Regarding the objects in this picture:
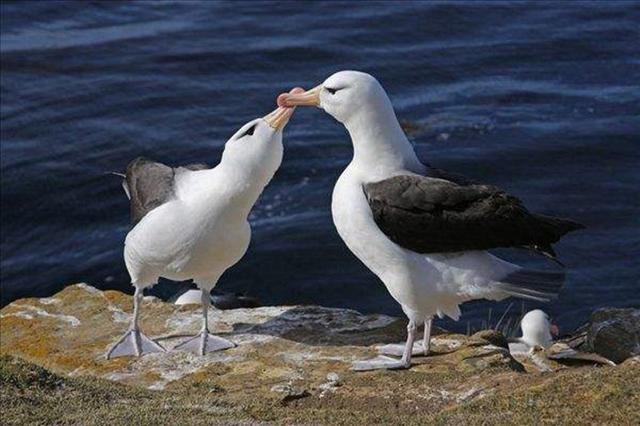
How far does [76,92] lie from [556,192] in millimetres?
10278

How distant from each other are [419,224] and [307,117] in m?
14.5

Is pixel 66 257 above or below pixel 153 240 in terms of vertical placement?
below

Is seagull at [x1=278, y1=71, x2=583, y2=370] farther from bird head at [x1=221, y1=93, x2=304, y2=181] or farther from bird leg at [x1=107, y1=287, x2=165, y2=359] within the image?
bird leg at [x1=107, y1=287, x2=165, y2=359]

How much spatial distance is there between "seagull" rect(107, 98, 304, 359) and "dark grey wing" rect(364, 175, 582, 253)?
3.61ft

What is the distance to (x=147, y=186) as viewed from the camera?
10125mm

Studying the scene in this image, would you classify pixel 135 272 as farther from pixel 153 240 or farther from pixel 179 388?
pixel 179 388

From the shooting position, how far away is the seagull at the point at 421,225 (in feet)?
28.6

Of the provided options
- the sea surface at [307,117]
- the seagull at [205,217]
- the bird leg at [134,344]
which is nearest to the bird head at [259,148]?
the seagull at [205,217]

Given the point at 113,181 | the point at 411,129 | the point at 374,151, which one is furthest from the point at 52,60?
the point at 374,151

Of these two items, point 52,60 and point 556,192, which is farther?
point 52,60

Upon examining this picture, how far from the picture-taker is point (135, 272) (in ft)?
33.1

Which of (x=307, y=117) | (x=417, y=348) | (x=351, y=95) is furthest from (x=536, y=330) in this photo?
(x=307, y=117)

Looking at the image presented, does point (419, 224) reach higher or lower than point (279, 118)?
lower

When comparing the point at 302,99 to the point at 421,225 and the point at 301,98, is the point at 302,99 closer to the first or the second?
the point at 301,98
